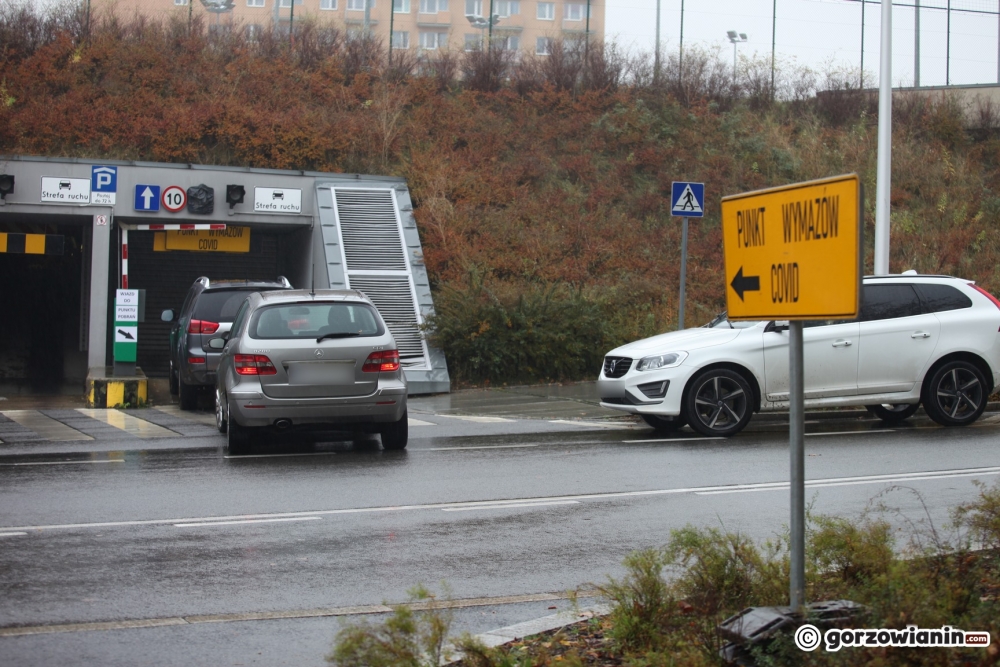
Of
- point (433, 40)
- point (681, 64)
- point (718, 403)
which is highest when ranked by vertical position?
point (433, 40)

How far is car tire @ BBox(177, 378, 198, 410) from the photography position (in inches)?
649

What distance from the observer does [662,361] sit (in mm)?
12766

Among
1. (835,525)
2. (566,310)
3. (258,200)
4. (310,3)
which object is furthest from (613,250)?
(835,525)

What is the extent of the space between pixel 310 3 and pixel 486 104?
295 inches

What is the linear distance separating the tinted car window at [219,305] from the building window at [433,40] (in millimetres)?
17770

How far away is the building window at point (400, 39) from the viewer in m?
32.7

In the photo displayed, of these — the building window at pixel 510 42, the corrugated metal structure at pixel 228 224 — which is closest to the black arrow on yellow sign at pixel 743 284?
the corrugated metal structure at pixel 228 224

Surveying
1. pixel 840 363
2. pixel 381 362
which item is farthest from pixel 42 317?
pixel 840 363

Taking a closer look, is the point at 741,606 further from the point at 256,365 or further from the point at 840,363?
the point at 840,363

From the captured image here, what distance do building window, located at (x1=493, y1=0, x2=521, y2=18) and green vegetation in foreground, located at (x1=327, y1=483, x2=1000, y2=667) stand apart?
29.8 m

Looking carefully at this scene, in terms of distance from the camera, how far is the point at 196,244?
80.1 ft

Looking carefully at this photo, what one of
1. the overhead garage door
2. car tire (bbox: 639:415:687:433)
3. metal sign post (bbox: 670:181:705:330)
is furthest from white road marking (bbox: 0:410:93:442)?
the overhead garage door

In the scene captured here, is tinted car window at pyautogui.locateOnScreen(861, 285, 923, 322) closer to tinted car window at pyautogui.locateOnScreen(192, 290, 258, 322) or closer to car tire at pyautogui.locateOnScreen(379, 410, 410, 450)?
car tire at pyautogui.locateOnScreen(379, 410, 410, 450)

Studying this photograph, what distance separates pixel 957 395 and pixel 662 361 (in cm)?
370
